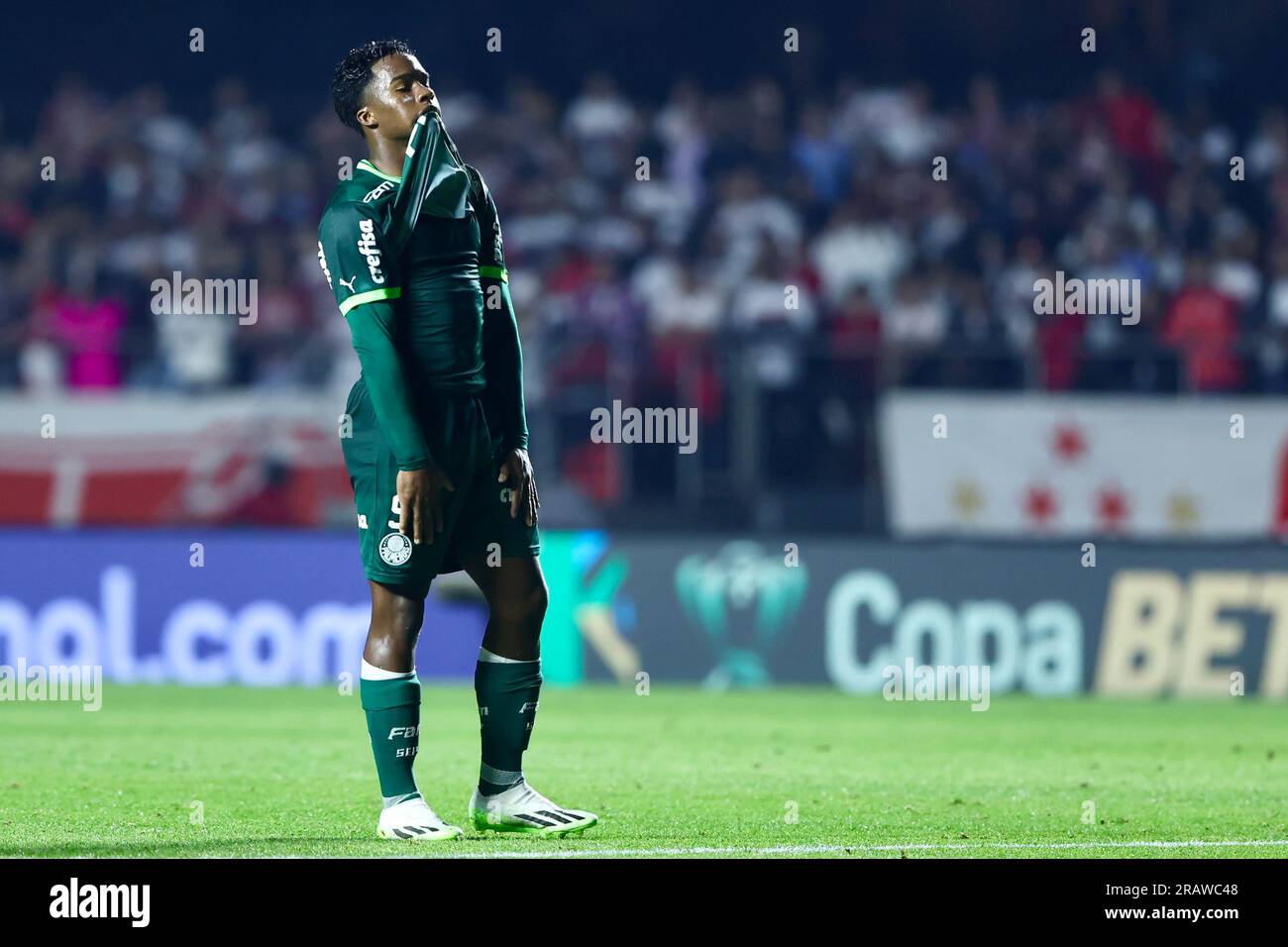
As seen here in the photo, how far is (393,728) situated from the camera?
7227 millimetres

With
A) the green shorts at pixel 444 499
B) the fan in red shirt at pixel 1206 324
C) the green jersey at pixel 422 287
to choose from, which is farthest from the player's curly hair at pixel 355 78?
the fan in red shirt at pixel 1206 324

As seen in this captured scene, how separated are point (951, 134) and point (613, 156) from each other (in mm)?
3079

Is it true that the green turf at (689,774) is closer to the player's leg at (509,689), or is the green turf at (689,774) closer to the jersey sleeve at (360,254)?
the player's leg at (509,689)

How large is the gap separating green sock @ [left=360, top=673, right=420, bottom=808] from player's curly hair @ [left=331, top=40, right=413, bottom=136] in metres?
1.81

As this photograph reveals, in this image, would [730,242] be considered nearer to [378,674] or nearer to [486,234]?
[486,234]

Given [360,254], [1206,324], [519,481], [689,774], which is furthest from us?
[1206,324]

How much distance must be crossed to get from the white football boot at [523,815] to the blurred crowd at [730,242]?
8131 millimetres

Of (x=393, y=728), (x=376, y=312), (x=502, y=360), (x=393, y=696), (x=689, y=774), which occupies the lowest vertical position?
(x=689, y=774)

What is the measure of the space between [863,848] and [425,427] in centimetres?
195

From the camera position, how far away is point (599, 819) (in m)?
7.92

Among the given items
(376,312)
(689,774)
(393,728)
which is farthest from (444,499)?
(689,774)

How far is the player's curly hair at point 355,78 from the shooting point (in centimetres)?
727

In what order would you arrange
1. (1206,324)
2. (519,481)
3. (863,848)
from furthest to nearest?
1. (1206,324)
2. (519,481)
3. (863,848)
